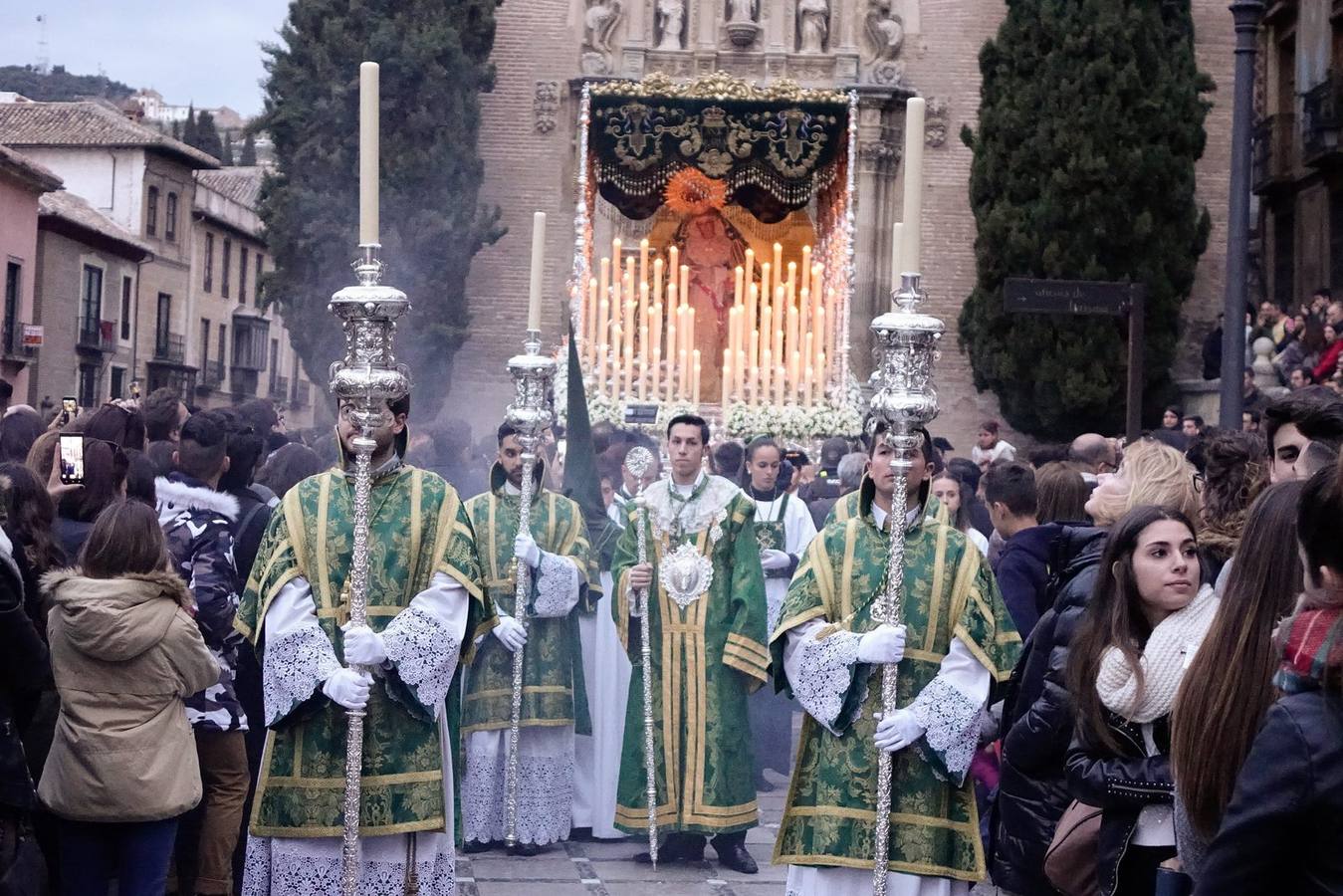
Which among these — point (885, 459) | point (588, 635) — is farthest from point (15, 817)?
point (588, 635)

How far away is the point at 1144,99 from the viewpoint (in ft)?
61.0

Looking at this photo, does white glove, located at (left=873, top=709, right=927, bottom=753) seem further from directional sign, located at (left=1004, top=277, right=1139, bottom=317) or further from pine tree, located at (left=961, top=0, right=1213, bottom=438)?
pine tree, located at (left=961, top=0, right=1213, bottom=438)

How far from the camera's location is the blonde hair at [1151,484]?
4719 millimetres

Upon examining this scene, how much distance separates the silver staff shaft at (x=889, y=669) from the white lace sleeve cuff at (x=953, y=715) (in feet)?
0.41

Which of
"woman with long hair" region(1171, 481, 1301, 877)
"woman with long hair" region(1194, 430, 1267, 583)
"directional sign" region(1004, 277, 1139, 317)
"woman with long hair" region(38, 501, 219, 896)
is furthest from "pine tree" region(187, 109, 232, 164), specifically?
"woman with long hair" region(1171, 481, 1301, 877)

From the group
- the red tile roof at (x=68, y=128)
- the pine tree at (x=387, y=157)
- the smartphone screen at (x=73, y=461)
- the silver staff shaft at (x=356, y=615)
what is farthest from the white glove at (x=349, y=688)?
the red tile roof at (x=68, y=128)

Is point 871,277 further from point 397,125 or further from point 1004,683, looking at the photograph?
point 1004,683

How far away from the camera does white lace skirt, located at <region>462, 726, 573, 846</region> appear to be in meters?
8.06

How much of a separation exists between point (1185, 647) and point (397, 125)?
53.0ft

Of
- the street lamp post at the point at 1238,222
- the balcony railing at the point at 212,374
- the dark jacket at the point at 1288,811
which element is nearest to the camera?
the dark jacket at the point at 1288,811

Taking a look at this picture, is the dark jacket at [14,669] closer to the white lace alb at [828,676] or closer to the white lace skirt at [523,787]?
the white lace alb at [828,676]


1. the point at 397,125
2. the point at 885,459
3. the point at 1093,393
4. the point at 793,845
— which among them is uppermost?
the point at 397,125

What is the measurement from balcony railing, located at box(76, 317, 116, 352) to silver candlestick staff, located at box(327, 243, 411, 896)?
110 ft

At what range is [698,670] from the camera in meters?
7.97
